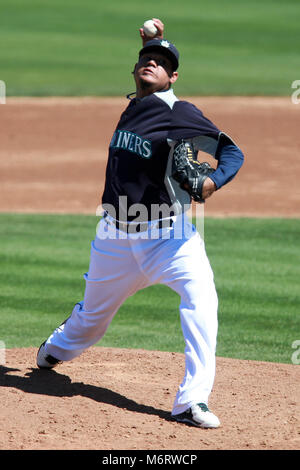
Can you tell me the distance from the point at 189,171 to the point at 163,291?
3.98 metres

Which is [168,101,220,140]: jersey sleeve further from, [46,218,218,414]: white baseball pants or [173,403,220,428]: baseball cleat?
[173,403,220,428]: baseball cleat

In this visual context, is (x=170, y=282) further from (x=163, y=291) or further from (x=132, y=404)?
(x=163, y=291)

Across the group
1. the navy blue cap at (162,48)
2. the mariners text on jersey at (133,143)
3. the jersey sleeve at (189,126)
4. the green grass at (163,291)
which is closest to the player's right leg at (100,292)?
the mariners text on jersey at (133,143)

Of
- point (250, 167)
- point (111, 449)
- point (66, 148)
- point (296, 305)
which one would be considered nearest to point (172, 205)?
point (111, 449)

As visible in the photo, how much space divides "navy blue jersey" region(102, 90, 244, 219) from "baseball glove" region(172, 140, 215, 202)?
9 cm

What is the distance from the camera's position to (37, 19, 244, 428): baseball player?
15.2ft

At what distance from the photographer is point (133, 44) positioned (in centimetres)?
2508

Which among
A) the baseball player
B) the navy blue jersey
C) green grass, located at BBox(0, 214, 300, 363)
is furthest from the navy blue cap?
green grass, located at BBox(0, 214, 300, 363)

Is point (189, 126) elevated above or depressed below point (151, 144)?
above

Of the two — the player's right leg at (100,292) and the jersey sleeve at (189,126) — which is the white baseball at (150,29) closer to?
the jersey sleeve at (189,126)

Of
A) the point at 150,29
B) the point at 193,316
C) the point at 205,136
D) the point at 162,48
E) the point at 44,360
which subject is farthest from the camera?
the point at 44,360

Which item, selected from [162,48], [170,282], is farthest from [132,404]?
[162,48]

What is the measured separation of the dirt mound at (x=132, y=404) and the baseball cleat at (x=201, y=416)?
1.5 inches
